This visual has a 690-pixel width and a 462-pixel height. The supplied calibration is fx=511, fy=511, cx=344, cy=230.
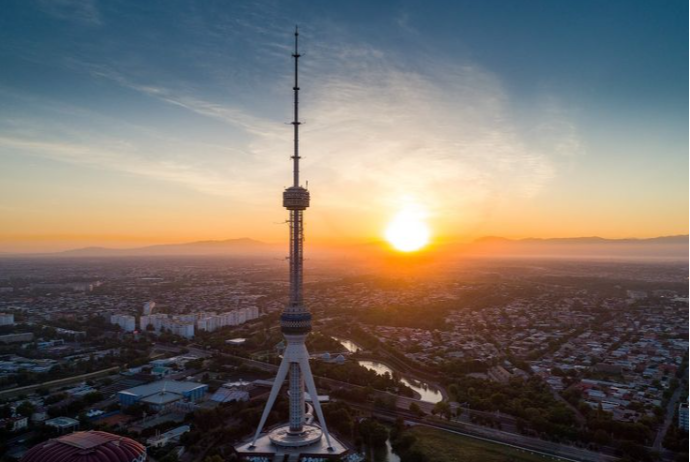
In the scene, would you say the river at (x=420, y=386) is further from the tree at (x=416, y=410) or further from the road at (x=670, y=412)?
the road at (x=670, y=412)

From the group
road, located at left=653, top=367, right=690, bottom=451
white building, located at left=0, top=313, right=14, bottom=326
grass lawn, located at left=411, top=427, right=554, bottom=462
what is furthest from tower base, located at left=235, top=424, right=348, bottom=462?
white building, located at left=0, top=313, right=14, bottom=326

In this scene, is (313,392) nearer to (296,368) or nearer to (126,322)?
(296,368)

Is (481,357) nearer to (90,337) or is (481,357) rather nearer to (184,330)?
(184,330)

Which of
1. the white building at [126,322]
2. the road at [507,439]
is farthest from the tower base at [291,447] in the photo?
the white building at [126,322]

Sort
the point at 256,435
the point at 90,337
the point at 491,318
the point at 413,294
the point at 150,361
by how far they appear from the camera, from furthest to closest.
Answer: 1. the point at 413,294
2. the point at 491,318
3. the point at 90,337
4. the point at 150,361
5. the point at 256,435

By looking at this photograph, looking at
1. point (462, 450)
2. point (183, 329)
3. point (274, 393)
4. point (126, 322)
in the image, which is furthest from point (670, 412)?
point (126, 322)

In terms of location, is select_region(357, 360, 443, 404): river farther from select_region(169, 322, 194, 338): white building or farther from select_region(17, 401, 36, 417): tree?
select_region(17, 401, 36, 417): tree

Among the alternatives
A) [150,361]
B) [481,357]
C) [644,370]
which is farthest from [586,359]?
[150,361]
